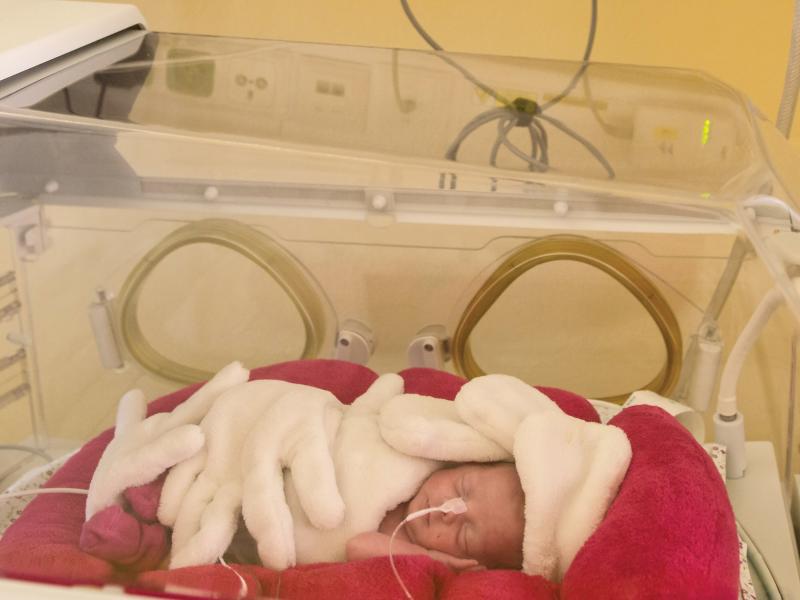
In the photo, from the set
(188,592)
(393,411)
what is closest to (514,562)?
(393,411)

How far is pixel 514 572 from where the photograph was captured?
2.59 ft

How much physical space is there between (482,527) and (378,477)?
111 mm

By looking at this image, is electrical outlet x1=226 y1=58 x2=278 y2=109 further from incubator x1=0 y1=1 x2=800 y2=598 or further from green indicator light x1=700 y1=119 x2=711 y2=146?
green indicator light x1=700 y1=119 x2=711 y2=146

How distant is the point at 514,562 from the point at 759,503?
332mm

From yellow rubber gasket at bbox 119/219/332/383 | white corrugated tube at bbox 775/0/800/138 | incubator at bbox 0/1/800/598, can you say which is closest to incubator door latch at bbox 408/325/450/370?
incubator at bbox 0/1/800/598

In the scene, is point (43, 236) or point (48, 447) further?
point (43, 236)

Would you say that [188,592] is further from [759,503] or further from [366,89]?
[366,89]

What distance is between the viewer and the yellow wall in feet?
5.67

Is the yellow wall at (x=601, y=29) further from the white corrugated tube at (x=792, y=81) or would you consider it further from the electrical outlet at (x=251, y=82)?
the electrical outlet at (x=251, y=82)

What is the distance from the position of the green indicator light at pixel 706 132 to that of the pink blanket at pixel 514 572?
0.49 meters

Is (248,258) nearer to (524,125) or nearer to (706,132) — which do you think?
(524,125)

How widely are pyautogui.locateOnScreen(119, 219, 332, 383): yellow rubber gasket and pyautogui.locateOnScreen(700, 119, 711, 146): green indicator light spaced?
563 millimetres

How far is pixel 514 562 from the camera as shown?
846 mm

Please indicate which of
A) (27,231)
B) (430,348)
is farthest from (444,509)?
(27,231)
